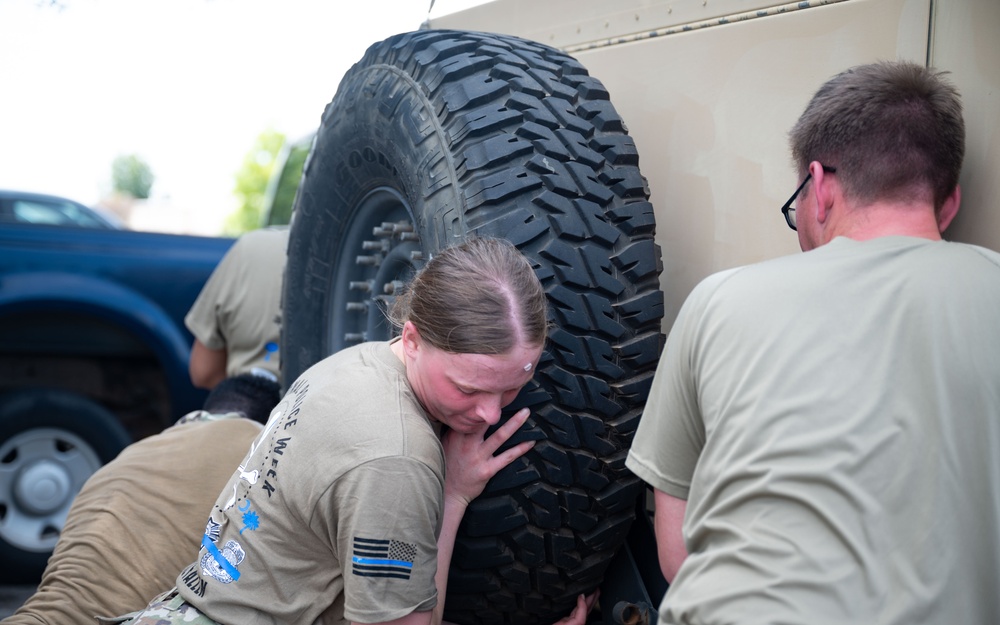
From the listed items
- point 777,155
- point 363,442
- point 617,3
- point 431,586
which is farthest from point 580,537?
point 617,3

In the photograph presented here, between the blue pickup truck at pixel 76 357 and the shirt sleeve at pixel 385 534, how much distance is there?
340cm

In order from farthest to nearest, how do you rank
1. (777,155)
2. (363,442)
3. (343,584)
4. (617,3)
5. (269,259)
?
(269,259)
(617,3)
(777,155)
(343,584)
(363,442)

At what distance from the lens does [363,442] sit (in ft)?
6.13

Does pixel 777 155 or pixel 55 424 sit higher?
pixel 777 155

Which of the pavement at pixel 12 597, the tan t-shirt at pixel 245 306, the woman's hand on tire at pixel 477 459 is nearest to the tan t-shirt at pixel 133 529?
the woman's hand on tire at pixel 477 459

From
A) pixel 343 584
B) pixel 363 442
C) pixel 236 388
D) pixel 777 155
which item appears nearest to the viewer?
pixel 363 442

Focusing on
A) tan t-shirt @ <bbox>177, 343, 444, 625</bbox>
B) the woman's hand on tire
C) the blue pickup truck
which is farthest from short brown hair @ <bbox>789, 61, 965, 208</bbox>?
the blue pickup truck

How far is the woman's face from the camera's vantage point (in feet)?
6.25

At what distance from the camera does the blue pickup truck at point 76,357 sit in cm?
467

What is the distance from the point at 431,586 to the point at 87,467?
3487 millimetres

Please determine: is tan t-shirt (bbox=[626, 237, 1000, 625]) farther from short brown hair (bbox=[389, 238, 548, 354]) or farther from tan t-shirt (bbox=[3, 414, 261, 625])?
tan t-shirt (bbox=[3, 414, 261, 625])

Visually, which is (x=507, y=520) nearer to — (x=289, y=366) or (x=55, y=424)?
(x=289, y=366)

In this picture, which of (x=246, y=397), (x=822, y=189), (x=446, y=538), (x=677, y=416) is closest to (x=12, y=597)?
(x=246, y=397)

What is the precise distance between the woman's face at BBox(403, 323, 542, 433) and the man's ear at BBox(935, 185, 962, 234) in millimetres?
773
